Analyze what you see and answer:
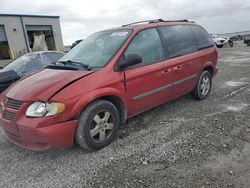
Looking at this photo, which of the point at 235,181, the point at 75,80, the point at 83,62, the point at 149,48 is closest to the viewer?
the point at 235,181

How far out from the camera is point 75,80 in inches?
124

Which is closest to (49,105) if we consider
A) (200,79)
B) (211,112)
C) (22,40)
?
(211,112)

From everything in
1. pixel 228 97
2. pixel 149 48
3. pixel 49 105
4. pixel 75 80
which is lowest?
pixel 228 97

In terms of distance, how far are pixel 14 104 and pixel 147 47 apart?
2.31 m

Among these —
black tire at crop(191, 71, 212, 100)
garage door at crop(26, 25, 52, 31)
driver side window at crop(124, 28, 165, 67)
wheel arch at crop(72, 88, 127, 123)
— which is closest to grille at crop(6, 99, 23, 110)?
wheel arch at crop(72, 88, 127, 123)

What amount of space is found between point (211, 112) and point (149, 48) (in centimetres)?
180

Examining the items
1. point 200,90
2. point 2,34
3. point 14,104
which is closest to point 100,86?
point 14,104

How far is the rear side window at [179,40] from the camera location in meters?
4.41

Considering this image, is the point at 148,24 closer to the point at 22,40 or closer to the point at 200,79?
the point at 200,79

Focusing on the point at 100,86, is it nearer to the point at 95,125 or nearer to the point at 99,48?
the point at 95,125

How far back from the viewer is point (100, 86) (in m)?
3.28

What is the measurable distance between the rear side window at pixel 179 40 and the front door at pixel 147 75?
0.82 feet

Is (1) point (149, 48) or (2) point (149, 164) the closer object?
(2) point (149, 164)

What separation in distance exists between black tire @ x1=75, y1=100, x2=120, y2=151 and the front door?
0.41 meters
